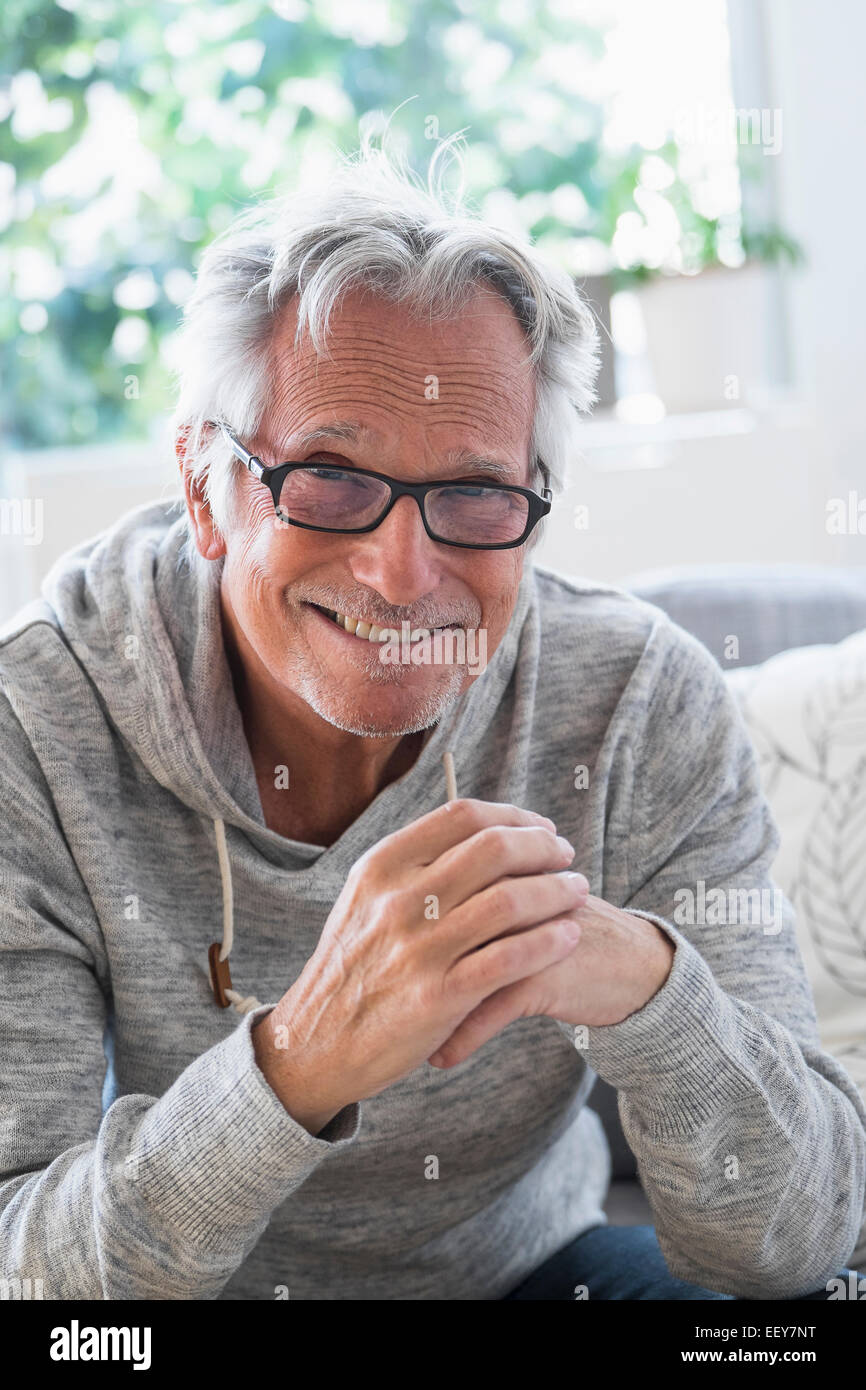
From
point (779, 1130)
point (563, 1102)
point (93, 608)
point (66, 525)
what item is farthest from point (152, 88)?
point (779, 1130)

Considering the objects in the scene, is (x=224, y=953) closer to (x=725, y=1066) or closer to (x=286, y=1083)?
(x=286, y=1083)

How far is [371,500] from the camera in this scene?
0.95 m

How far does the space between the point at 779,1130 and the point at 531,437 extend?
0.53 metres

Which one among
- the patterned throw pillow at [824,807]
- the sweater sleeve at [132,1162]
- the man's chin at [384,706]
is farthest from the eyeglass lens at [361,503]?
the patterned throw pillow at [824,807]

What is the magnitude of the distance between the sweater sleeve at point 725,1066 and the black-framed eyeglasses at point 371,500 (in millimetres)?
247

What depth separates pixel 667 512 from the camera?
2371mm

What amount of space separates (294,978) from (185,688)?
0.25 meters

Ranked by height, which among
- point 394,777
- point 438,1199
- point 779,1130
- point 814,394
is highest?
point 814,394

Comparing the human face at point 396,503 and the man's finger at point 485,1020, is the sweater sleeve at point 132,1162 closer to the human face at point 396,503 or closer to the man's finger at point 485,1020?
the man's finger at point 485,1020

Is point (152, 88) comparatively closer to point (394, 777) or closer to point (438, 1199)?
point (394, 777)

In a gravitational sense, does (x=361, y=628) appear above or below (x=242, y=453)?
below

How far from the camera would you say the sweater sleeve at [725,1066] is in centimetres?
93

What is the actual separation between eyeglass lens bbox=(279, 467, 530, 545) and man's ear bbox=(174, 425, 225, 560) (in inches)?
4.8

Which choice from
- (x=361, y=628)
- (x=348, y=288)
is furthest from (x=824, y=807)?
(x=348, y=288)
